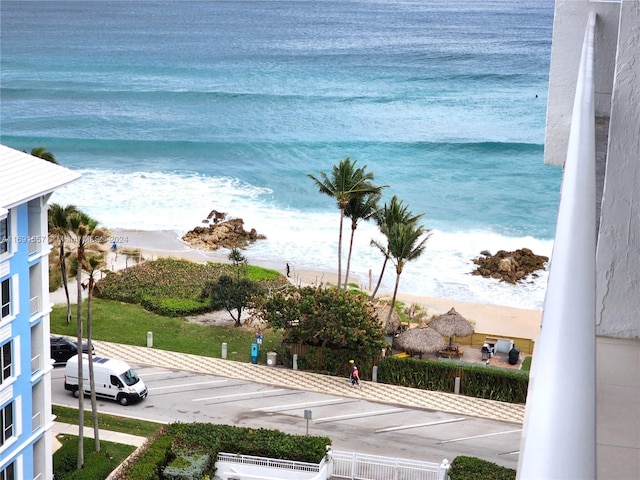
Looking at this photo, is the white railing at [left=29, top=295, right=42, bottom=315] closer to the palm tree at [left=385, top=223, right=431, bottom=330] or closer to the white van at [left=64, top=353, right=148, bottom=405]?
the white van at [left=64, top=353, right=148, bottom=405]

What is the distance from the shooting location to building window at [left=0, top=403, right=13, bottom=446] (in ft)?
64.7

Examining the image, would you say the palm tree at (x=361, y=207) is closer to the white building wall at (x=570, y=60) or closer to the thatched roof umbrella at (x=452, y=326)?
the thatched roof umbrella at (x=452, y=326)

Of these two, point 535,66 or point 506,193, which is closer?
point 506,193

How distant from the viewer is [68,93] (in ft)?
310

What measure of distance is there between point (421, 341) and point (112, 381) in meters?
9.30

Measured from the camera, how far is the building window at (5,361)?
64.1 ft

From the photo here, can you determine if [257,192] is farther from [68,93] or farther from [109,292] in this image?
[68,93]

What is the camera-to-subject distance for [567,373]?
4.69 ft

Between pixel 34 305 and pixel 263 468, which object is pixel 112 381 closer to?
pixel 263 468

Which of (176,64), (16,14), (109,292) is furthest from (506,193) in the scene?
(16,14)

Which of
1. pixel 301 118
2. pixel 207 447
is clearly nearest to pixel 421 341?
pixel 207 447

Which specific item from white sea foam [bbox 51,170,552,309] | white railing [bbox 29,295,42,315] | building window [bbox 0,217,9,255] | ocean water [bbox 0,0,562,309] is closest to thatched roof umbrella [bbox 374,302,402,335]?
white sea foam [bbox 51,170,552,309]

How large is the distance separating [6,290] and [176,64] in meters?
94.7

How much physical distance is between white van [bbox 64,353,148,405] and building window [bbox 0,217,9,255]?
7.89 meters
